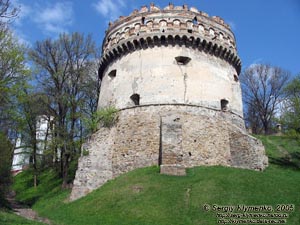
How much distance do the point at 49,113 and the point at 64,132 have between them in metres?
2.54

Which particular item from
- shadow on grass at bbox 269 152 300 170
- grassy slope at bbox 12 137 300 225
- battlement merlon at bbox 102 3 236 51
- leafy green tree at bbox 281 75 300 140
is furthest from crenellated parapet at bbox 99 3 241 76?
grassy slope at bbox 12 137 300 225

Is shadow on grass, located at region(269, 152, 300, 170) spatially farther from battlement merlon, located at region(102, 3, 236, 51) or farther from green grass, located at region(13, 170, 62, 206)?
green grass, located at region(13, 170, 62, 206)

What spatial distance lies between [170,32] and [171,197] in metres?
9.94

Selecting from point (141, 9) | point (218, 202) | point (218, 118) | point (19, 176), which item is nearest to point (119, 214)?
point (218, 202)

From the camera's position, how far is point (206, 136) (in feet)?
53.5

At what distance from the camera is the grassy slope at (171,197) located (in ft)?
34.2

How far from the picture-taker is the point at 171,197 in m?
11.5

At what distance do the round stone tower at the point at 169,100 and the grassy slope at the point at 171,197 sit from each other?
1150 millimetres

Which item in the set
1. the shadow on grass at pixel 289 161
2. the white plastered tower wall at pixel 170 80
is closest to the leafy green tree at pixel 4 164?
the white plastered tower wall at pixel 170 80

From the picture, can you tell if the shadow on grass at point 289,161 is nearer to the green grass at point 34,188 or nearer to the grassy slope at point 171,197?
the grassy slope at point 171,197

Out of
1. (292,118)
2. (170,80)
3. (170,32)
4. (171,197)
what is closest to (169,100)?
(170,80)

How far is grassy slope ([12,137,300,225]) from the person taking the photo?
10.4m

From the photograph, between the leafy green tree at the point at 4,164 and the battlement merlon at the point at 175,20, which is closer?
the leafy green tree at the point at 4,164

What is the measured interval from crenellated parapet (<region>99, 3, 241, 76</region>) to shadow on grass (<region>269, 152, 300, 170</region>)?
6385 millimetres
